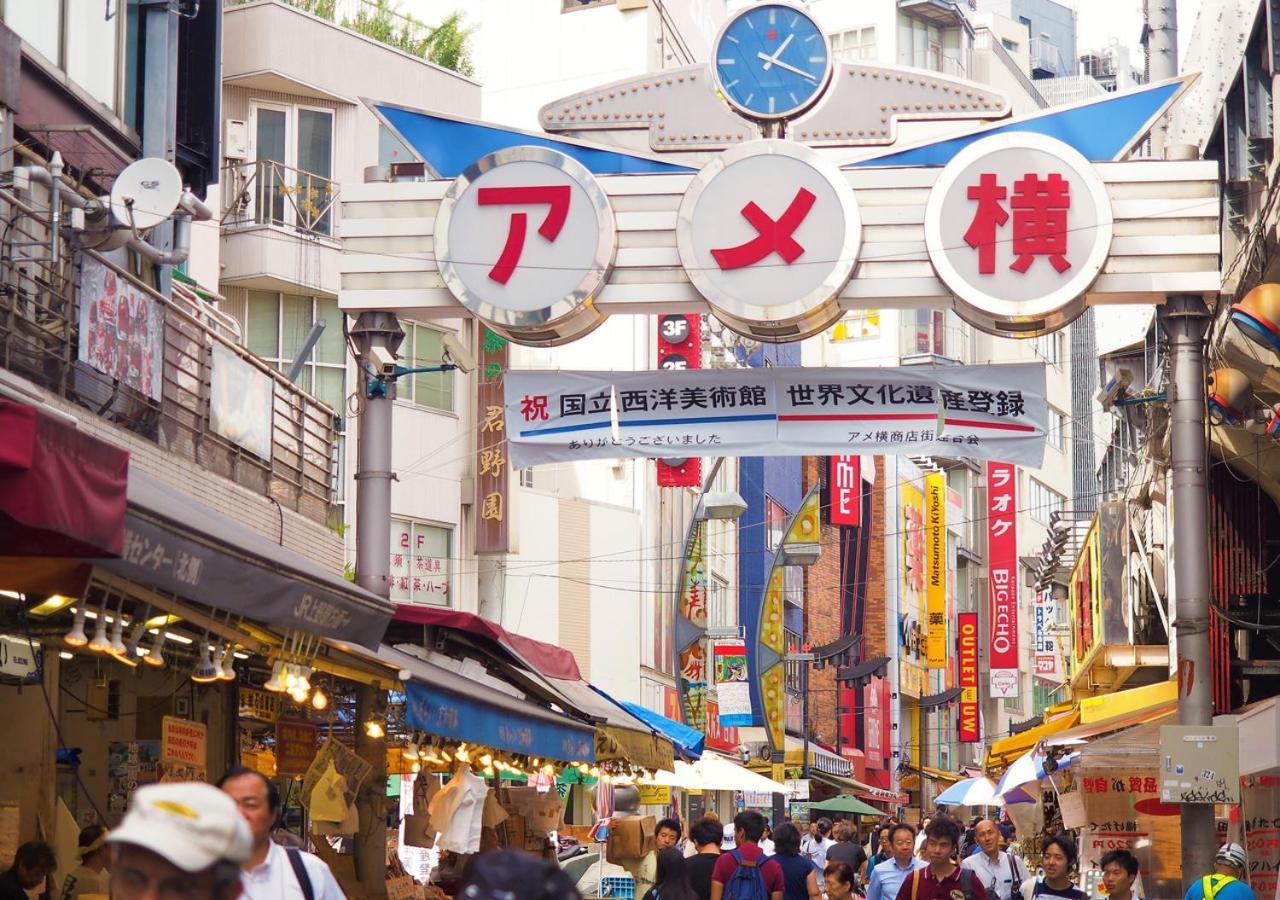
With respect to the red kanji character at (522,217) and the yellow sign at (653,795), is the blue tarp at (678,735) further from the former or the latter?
the yellow sign at (653,795)

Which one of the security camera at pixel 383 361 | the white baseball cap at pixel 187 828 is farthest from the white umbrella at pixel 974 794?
the white baseball cap at pixel 187 828

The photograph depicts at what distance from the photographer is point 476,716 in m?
14.7

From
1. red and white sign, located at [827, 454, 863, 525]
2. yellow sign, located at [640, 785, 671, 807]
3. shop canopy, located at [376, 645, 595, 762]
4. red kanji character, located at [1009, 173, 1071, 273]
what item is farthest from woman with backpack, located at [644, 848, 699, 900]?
red and white sign, located at [827, 454, 863, 525]

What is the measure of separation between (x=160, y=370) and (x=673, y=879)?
5663mm

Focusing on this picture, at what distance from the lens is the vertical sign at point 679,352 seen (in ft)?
144

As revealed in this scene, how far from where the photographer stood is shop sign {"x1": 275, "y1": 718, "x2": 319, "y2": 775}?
1641 cm

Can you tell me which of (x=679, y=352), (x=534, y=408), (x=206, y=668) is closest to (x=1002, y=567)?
(x=679, y=352)

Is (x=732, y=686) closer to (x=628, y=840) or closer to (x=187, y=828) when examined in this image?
(x=628, y=840)

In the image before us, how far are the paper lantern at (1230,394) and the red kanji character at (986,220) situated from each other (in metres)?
2.77

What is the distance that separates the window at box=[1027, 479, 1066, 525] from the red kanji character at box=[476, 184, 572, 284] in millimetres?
84740

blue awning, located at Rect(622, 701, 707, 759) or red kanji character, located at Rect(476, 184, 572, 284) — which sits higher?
red kanji character, located at Rect(476, 184, 572, 284)

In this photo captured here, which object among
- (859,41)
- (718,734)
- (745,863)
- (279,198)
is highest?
(859,41)

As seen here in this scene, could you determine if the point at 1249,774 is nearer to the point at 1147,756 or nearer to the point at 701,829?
the point at 1147,756

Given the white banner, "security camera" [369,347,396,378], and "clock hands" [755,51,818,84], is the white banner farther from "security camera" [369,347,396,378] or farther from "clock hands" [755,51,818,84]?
"clock hands" [755,51,818,84]
